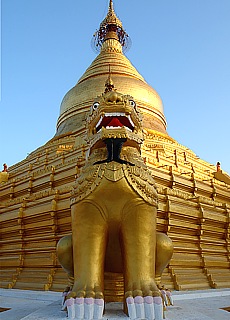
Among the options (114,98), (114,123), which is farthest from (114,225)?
(114,98)

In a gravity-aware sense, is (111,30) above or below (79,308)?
above

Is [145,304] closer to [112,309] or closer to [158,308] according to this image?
[158,308]

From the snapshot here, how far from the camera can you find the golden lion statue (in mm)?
3574

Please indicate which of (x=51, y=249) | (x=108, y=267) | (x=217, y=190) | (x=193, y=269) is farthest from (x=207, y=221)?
(x=108, y=267)

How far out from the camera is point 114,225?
4059 millimetres

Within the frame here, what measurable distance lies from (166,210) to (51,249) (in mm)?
3239

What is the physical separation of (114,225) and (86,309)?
39.7 inches

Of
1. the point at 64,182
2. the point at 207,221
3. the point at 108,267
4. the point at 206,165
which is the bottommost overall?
the point at 108,267

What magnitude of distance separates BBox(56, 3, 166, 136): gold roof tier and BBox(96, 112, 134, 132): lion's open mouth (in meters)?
12.8

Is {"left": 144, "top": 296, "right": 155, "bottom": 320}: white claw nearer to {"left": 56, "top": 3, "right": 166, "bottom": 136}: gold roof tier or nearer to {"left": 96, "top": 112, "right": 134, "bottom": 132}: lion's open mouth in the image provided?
{"left": 96, "top": 112, "right": 134, "bottom": 132}: lion's open mouth

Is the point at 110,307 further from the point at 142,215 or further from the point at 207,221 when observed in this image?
the point at 207,221

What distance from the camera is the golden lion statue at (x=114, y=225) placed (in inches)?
141

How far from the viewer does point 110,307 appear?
4.16 m

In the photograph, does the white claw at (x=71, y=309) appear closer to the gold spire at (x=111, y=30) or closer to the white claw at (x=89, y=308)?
the white claw at (x=89, y=308)
